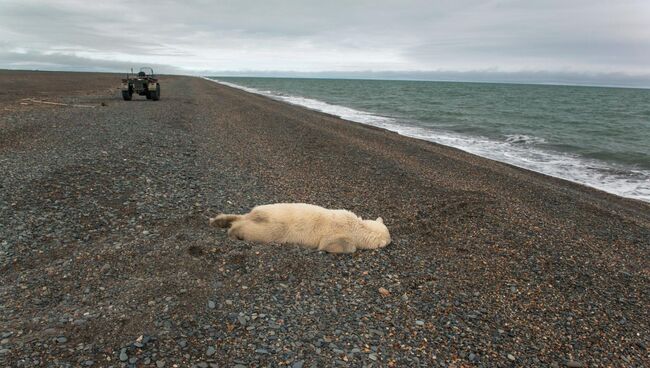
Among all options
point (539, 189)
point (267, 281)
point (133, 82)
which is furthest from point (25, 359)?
point (133, 82)

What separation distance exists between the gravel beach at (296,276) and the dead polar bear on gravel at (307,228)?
0.21 meters

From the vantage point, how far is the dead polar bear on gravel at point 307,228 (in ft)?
18.8

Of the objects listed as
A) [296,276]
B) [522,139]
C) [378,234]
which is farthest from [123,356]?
[522,139]

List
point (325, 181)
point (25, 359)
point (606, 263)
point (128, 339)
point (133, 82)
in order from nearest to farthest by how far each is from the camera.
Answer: point (25, 359)
point (128, 339)
point (606, 263)
point (325, 181)
point (133, 82)

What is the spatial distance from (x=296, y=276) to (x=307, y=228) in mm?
1059

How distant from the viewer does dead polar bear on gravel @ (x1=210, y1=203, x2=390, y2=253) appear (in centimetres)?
572

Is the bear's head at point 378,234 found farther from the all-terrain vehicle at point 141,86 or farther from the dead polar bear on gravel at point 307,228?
the all-terrain vehicle at point 141,86

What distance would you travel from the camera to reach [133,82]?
82.1ft

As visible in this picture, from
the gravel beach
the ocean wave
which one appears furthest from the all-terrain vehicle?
the ocean wave

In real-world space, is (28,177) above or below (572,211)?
above

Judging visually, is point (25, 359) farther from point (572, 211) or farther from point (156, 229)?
point (572, 211)

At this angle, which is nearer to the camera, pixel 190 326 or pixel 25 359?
pixel 25 359

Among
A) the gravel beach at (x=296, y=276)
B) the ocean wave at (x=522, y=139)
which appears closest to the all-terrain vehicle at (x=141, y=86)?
the gravel beach at (x=296, y=276)

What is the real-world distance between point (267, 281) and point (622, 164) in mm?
17610
